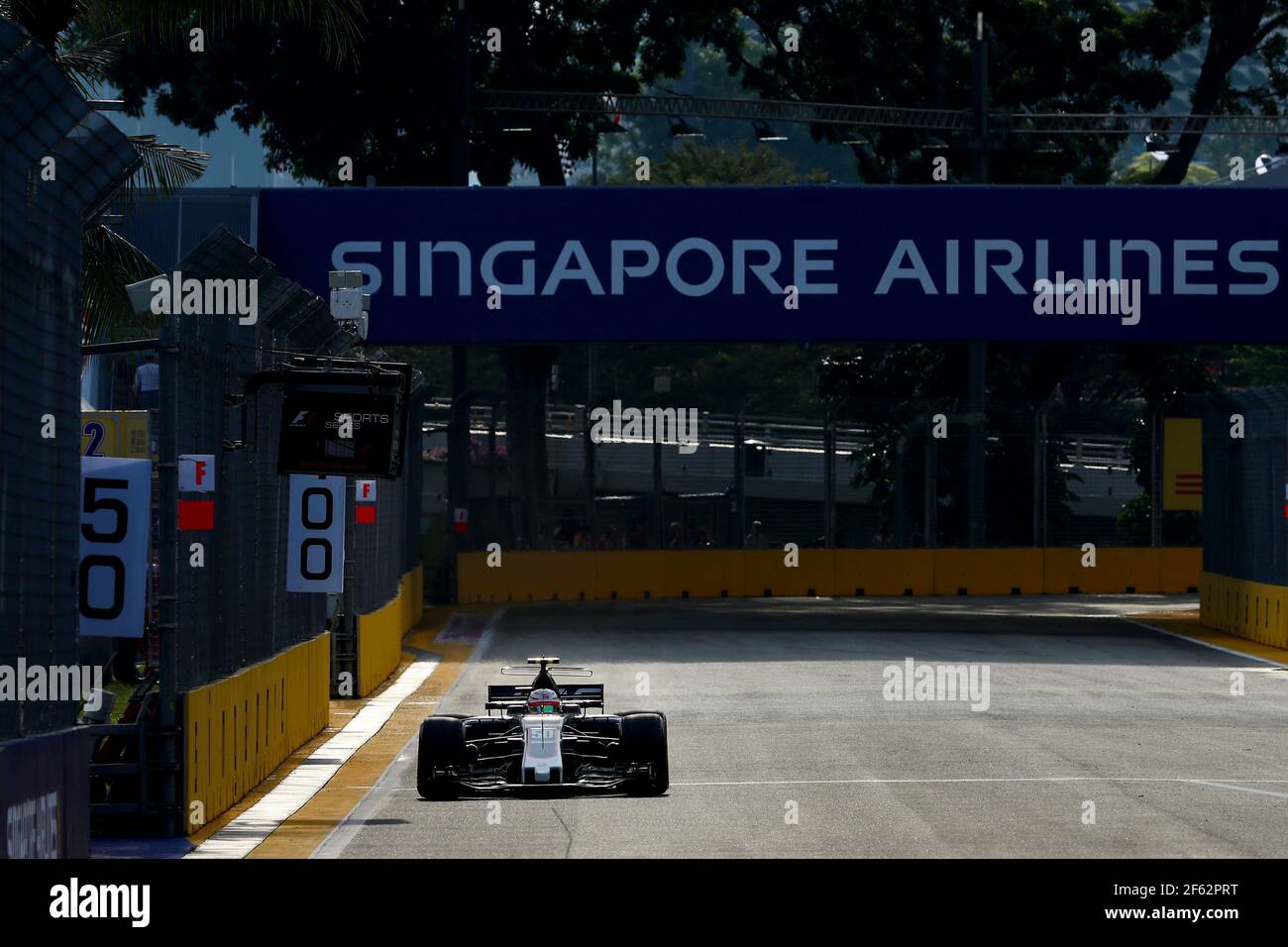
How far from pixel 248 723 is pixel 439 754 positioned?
2.26m

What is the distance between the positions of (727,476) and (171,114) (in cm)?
1872

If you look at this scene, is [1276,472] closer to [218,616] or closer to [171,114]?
[218,616]

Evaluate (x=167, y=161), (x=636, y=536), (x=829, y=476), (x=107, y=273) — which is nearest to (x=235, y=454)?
(x=107, y=273)

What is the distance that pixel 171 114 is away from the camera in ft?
169

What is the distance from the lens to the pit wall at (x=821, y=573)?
130 ft

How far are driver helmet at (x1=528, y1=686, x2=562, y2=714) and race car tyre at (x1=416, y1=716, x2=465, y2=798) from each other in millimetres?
471

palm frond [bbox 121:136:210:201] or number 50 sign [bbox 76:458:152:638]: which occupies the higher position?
palm frond [bbox 121:136:210:201]

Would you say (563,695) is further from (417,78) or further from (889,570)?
(417,78)

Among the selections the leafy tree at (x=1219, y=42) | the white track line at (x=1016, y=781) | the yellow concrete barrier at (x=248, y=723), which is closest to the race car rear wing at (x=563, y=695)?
the white track line at (x=1016, y=781)

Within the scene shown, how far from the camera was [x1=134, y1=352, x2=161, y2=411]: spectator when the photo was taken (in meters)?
24.5

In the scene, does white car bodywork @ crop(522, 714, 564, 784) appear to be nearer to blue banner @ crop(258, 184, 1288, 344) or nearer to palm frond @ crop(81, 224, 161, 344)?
palm frond @ crop(81, 224, 161, 344)

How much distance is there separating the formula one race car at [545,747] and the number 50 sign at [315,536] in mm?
4430

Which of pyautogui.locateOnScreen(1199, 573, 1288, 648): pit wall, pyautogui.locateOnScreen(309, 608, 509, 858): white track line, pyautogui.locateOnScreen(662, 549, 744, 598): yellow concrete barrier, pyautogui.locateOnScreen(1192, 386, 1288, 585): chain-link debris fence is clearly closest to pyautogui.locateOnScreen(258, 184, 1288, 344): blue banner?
pyautogui.locateOnScreen(1192, 386, 1288, 585): chain-link debris fence
